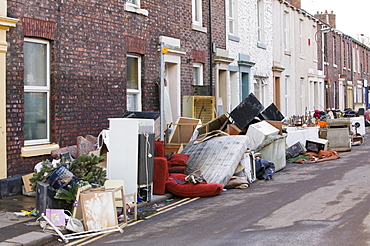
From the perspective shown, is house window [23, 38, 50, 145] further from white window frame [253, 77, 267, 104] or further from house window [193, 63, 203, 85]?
white window frame [253, 77, 267, 104]

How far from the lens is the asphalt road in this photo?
8.04m

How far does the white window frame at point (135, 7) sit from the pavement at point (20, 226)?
248 inches

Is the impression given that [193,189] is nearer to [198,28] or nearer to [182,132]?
[182,132]

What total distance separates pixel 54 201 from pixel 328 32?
3372cm

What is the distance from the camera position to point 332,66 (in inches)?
1625

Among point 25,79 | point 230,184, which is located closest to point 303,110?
point 230,184

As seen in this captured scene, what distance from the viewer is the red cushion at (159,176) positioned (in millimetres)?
12305

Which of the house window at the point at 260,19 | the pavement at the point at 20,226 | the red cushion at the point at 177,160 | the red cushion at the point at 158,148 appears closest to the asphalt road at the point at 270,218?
the pavement at the point at 20,226

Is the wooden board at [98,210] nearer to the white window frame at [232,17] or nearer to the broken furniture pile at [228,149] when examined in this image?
the broken furniture pile at [228,149]

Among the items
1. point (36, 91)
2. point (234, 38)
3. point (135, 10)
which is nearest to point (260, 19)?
point (234, 38)

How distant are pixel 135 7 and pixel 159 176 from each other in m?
5.99

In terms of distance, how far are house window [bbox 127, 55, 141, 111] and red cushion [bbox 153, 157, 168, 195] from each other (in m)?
4.33

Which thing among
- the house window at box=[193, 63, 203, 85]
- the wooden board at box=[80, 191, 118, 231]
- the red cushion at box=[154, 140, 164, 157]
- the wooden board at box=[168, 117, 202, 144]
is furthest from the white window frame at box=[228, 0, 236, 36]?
the wooden board at box=[80, 191, 118, 231]

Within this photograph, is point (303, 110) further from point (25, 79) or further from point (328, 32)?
point (25, 79)
